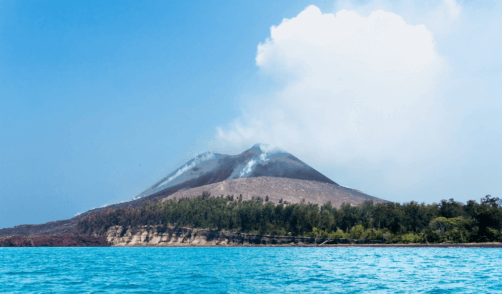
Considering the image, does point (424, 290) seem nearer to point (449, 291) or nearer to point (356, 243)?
point (449, 291)

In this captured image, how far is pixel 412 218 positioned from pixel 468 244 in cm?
3849

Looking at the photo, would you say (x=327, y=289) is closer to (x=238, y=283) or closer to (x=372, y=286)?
(x=372, y=286)

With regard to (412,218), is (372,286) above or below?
below

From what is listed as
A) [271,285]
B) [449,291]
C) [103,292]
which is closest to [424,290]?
[449,291]

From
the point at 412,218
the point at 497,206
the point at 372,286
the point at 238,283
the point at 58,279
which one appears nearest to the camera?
the point at 372,286

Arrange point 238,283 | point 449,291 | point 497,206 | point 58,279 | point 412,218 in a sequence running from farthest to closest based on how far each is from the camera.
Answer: point 412,218 → point 497,206 → point 58,279 → point 238,283 → point 449,291

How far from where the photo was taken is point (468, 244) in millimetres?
129750

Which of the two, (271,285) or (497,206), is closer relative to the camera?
(271,285)

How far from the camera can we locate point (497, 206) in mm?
144250

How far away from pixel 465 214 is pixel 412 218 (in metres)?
19.8

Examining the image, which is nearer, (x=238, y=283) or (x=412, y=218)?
(x=238, y=283)

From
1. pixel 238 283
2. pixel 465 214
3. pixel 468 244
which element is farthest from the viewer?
pixel 465 214

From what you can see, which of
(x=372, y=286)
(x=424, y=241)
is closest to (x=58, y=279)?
(x=372, y=286)

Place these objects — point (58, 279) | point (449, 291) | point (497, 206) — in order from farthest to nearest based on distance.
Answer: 1. point (497, 206)
2. point (58, 279)
3. point (449, 291)
